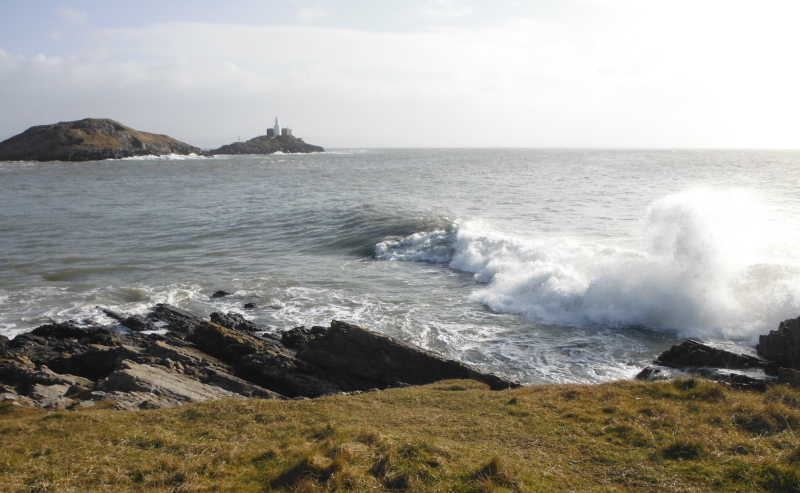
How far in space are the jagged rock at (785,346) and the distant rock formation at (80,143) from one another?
137331mm

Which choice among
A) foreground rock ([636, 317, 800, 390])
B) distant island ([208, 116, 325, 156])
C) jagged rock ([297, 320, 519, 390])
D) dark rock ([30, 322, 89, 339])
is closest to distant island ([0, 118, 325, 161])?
distant island ([208, 116, 325, 156])

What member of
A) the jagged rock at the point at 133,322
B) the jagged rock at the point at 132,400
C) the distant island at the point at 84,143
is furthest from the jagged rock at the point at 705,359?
the distant island at the point at 84,143

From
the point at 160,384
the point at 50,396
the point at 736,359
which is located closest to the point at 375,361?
the point at 160,384

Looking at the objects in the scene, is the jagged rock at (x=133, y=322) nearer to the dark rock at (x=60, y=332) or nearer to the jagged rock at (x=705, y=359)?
the dark rock at (x=60, y=332)

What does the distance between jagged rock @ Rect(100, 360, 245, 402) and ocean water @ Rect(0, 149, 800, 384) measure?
6532 mm

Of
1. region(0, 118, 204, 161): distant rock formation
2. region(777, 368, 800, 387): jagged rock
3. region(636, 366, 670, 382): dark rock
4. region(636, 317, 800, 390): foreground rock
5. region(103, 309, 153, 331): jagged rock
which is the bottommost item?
region(636, 366, 670, 382): dark rock

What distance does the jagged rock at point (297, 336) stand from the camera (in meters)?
16.0

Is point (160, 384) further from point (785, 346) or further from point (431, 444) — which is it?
point (785, 346)

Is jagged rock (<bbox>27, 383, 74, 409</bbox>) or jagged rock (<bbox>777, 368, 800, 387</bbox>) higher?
jagged rock (<bbox>777, 368, 800, 387</bbox>)

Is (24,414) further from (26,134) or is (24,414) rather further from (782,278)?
(26,134)

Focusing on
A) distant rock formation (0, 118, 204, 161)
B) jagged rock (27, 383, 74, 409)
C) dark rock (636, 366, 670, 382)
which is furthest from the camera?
distant rock formation (0, 118, 204, 161)

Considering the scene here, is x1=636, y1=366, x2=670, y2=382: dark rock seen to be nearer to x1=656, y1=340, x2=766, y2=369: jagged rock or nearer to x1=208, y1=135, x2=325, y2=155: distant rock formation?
x1=656, y1=340, x2=766, y2=369: jagged rock

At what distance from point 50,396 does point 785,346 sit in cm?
1862

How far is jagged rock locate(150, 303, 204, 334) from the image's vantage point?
57.1ft
